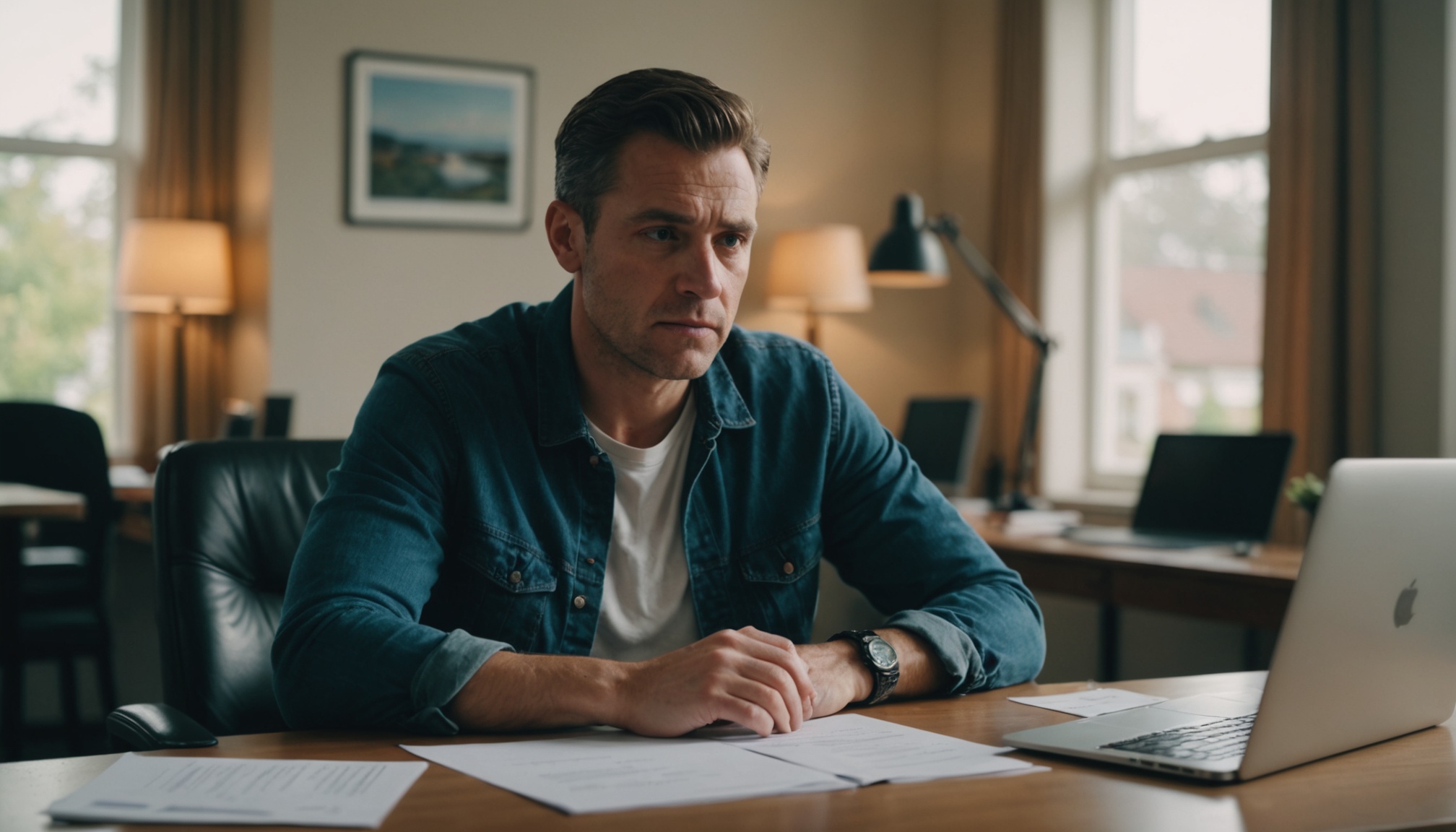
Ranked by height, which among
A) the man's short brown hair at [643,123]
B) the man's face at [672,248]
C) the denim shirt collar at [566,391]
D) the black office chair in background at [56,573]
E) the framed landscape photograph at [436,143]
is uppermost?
the framed landscape photograph at [436,143]

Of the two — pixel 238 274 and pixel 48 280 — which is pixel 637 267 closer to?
pixel 238 274

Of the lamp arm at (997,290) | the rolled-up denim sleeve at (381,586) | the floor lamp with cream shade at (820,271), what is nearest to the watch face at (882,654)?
the rolled-up denim sleeve at (381,586)

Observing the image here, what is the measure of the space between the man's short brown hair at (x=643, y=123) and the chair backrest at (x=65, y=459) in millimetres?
2102

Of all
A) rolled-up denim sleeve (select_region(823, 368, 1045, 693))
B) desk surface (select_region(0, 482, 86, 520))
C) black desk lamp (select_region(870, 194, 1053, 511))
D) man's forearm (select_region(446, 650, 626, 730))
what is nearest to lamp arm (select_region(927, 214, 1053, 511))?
black desk lamp (select_region(870, 194, 1053, 511))

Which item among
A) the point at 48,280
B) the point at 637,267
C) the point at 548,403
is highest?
the point at 48,280

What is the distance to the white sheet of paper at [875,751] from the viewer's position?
3.04 ft

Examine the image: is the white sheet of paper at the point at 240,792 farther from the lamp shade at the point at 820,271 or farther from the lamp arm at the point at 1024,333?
the lamp shade at the point at 820,271

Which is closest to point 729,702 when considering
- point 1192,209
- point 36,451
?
point 36,451

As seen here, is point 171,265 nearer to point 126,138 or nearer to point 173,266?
point 173,266

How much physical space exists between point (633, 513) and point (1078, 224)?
144 inches

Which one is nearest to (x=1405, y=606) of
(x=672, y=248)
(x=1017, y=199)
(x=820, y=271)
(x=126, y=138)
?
(x=672, y=248)

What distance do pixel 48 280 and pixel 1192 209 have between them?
400cm

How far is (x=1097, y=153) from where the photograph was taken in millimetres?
4734

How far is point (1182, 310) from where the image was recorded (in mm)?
4383
